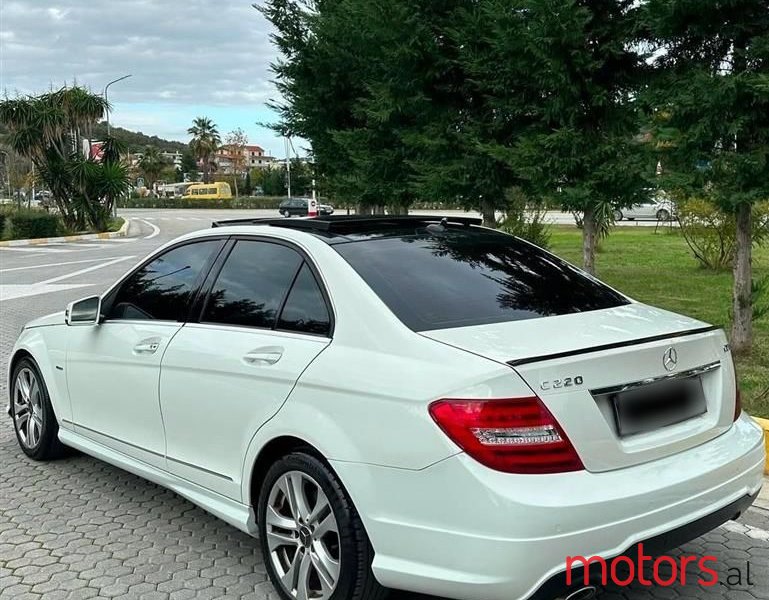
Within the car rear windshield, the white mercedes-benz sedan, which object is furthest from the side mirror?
the car rear windshield

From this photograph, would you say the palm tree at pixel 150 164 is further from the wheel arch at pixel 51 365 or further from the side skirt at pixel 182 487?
the side skirt at pixel 182 487

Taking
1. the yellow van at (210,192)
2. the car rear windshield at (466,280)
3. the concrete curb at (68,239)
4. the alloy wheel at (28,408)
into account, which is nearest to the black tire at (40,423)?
the alloy wheel at (28,408)

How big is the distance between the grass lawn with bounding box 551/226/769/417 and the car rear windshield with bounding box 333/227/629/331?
2.68m

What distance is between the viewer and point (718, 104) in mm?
6309

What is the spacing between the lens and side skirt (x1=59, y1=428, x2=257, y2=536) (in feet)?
11.3

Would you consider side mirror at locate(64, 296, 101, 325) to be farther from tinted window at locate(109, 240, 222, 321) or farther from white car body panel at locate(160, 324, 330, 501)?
white car body panel at locate(160, 324, 330, 501)

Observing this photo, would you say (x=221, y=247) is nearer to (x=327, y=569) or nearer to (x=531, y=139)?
(x=327, y=569)

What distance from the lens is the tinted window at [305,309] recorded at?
3256mm

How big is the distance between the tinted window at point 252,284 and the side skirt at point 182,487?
0.81 m

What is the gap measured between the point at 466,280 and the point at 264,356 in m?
0.95

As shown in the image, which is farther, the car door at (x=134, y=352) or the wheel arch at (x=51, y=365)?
the wheel arch at (x=51, y=365)

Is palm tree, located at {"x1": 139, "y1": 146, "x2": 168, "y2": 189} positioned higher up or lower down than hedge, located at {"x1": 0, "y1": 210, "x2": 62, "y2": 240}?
higher up

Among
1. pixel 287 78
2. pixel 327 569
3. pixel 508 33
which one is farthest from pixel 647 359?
pixel 287 78

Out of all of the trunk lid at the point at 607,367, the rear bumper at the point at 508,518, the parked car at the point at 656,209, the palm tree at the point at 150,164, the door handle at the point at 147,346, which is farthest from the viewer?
the palm tree at the point at 150,164
